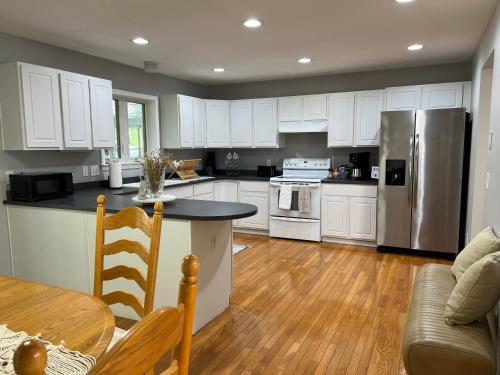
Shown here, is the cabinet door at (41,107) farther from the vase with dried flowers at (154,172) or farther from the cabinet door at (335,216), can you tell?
the cabinet door at (335,216)

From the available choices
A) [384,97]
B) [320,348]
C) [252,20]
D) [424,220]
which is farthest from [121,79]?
[424,220]

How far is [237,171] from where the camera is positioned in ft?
20.4

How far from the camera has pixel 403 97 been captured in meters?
4.74

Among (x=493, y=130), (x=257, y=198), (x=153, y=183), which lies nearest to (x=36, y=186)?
(x=153, y=183)

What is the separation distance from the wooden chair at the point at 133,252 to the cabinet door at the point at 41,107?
182 centimetres

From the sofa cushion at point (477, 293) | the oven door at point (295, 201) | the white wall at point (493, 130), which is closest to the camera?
the sofa cushion at point (477, 293)

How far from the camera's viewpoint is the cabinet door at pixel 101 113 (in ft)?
12.2

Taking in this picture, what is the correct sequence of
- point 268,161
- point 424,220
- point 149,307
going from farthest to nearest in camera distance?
point 268,161 → point 424,220 → point 149,307

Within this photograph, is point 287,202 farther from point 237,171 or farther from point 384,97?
point 384,97

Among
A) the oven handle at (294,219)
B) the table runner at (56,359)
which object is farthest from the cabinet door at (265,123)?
the table runner at (56,359)

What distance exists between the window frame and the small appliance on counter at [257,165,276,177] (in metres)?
1.64

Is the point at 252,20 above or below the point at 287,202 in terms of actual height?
above

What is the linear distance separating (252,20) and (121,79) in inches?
86.7

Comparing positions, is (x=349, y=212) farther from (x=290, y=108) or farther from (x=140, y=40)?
(x=140, y=40)
